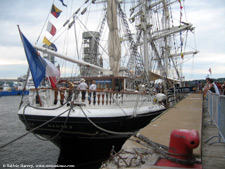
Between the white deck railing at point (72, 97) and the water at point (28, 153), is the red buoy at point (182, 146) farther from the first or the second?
the water at point (28, 153)

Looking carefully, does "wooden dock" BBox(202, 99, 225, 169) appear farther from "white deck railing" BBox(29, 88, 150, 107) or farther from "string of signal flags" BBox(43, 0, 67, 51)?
"string of signal flags" BBox(43, 0, 67, 51)

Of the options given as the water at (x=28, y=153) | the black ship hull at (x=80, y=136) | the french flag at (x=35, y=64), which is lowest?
the water at (x=28, y=153)

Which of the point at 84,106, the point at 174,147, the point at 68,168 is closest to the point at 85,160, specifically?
the point at 68,168

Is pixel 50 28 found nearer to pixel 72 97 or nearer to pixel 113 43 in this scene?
pixel 72 97

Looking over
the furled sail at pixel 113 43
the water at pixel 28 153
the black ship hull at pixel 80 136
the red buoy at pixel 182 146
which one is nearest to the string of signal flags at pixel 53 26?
the furled sail at pixel 113 43

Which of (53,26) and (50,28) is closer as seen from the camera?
(50,28)

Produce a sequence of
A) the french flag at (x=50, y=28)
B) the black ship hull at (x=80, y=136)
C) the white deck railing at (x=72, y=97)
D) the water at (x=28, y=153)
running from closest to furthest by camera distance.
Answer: the black ship hull at (x=80, y=136) < the white deck railing at (x=72, y=97) < the water at (x=28, y=153) < the french flag at (x=50, y=28)

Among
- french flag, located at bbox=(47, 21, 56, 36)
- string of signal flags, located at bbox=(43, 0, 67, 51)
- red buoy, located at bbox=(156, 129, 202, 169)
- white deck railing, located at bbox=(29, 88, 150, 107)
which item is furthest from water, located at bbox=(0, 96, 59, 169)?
red buoy, located at bbox=(156, 129, 202, 169)

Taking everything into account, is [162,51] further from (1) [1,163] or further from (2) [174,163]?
(2) [174,163]

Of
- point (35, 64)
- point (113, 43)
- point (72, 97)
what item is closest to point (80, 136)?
point (72, 97)

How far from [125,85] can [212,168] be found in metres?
7.97

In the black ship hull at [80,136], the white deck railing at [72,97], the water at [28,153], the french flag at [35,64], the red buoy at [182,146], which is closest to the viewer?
the red buoy at [182,146]

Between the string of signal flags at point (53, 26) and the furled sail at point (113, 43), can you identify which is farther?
the furled sail at point (113, 43)

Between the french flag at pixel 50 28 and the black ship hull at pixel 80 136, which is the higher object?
the french flag at pixel 50 28
